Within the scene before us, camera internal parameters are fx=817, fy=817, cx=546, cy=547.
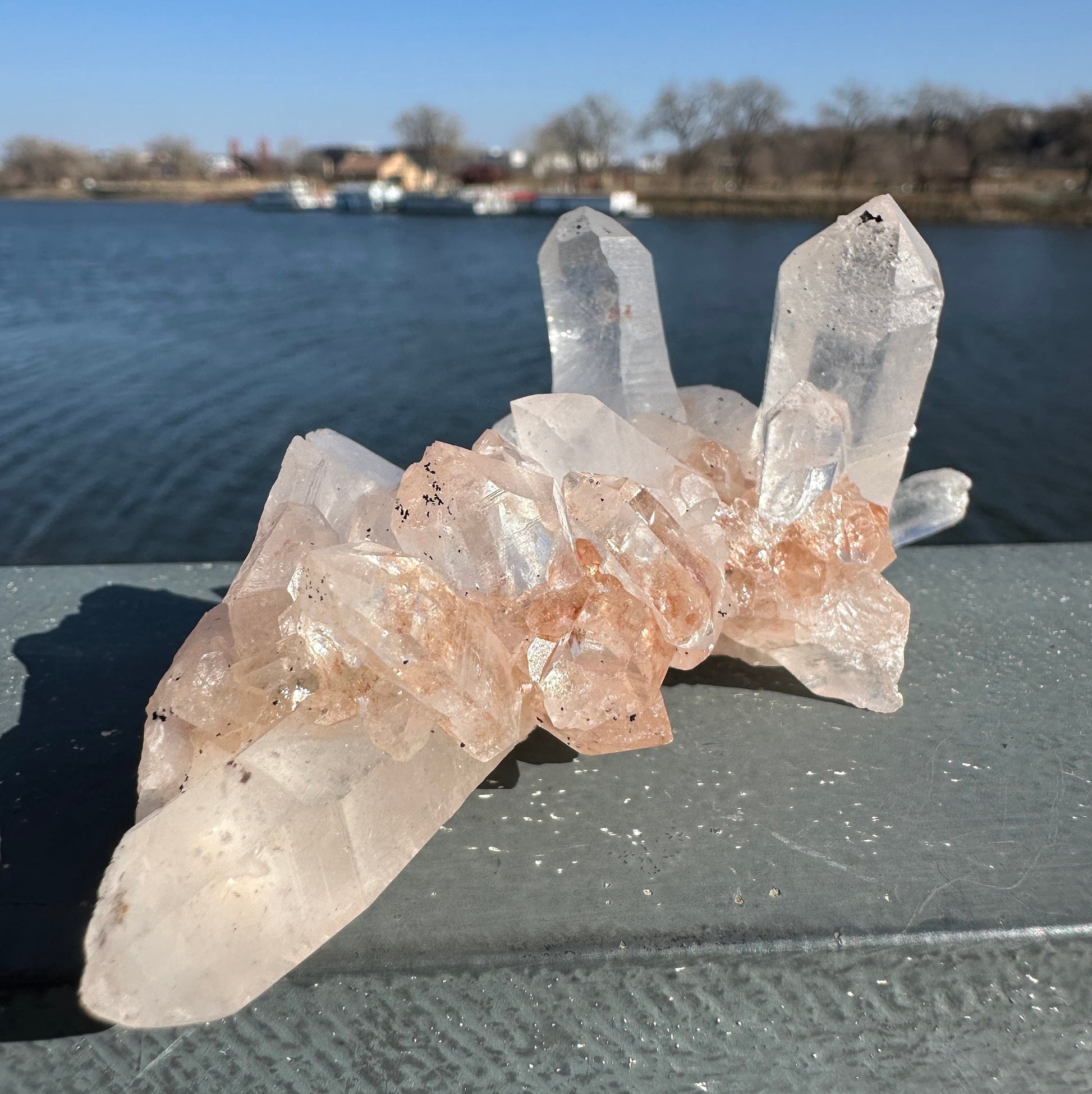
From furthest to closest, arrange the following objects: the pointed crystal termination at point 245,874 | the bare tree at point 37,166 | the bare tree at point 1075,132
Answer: the bare tree at point 37,166 → the bare tree at point 1075,132 → the pointed crystal termination at point 245,874

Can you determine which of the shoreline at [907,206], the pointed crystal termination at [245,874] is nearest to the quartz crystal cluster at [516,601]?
the pointed crystal termination at [245,874]

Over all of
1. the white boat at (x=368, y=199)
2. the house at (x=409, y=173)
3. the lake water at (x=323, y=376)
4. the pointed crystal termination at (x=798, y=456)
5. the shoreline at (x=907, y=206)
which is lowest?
the lake water at (x=323, y=376)

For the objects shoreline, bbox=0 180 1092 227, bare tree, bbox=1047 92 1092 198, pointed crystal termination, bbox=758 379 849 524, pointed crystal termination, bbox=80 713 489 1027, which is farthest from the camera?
bare tree, bbox=1047 92 1092 198

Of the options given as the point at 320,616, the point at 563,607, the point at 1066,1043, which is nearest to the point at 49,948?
the point at 320,616

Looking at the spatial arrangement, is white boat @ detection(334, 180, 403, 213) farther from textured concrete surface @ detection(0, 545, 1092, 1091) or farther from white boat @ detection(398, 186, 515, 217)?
textured concrete surface @ detection(0, 545, 1092, 1091)

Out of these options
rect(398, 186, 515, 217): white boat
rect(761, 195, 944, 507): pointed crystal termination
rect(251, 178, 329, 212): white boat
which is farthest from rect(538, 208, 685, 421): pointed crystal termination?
rect(251, 178, 329, 212): white boat

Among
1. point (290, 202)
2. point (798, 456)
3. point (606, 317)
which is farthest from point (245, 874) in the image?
point (290, 202)

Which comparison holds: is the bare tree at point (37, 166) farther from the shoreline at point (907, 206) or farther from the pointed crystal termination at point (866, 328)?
the pointed crystal termination at point (866, 328)
